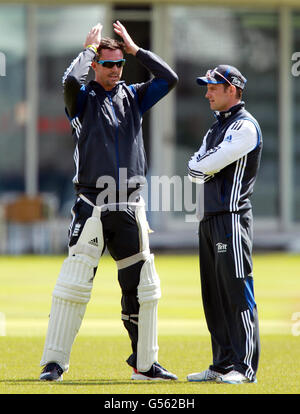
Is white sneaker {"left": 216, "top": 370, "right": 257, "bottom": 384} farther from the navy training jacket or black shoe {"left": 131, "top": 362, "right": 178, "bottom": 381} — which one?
the navy training jacket

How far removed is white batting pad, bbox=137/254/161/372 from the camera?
21.6 feet

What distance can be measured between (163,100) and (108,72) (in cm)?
1066

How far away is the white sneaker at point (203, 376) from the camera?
6.45 m

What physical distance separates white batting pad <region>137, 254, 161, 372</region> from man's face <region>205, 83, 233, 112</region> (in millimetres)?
1083

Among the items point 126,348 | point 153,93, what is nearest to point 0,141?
point 126,348

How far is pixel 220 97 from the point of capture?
6.46 m

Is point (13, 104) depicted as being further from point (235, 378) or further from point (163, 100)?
point (235, 378)

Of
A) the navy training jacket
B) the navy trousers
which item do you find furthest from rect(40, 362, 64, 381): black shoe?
the navy training jacket

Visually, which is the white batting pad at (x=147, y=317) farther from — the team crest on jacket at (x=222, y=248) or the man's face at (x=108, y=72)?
the man's face at (x=108, y=72)

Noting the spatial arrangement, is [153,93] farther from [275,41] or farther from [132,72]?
[275,41]
